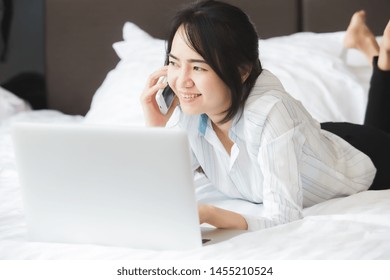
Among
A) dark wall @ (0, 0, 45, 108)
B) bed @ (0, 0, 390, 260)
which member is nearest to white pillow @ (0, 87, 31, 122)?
bed @ (0, 0, 390, 260)

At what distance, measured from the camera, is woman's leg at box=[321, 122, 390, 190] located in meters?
1.65

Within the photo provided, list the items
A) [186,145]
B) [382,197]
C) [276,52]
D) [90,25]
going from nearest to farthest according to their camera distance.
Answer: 1. [186,145]
2. [382,197]
3. [276,52]
4. [90,25]

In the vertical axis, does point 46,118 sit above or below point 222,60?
below

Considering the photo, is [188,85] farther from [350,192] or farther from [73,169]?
[350,192]

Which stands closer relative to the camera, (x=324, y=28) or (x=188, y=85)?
(x=188, y=85)

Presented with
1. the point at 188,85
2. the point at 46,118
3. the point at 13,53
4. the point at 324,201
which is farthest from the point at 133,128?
the point at 13,53

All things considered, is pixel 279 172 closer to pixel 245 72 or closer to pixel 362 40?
pixel 245 72

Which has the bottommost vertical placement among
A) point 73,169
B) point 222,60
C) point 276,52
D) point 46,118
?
point 46,118

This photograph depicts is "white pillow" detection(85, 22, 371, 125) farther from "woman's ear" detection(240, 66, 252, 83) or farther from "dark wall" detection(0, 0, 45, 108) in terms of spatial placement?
"woman's ear" detection(240, 66, 252, 83)

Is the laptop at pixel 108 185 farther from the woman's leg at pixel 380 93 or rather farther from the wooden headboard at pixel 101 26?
the wooden headboard at pixel 101 26

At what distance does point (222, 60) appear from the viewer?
1322 millimetres

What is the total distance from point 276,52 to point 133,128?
128 cm

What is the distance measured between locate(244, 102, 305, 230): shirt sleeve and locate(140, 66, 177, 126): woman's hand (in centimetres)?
33

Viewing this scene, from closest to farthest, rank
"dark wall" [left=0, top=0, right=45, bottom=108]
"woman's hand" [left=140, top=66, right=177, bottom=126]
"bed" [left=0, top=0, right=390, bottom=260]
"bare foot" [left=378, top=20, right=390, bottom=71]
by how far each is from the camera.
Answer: "bed" [left=0, top=0, right=390, bottom=260] → "woman's hand" [left=140, top=66, right=177, bottom=126] → "bare foot" [left=378, top=20, right=390, bottom=71] → "dark wall" [left=0, top=0, right=45, bottom=108]
